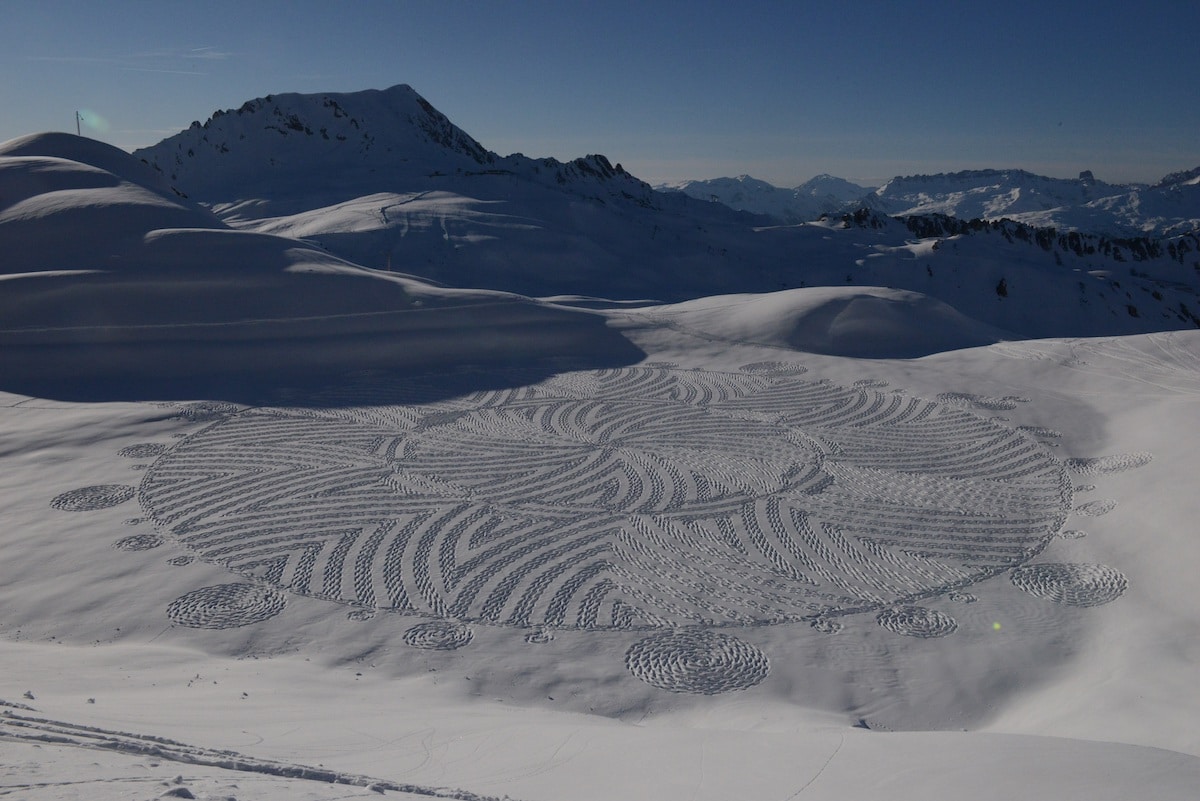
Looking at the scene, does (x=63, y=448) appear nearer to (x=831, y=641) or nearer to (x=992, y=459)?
(x=831, y=641)

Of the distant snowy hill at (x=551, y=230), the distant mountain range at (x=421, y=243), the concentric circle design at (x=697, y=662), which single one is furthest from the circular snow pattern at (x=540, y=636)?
the distant snowy hill at (x=551, y=230)

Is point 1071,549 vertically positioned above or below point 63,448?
below

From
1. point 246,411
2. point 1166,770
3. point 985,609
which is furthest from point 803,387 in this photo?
point 1166,770

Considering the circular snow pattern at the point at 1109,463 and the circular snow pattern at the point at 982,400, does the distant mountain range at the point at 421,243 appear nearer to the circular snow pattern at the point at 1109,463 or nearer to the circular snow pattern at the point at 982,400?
the circular snow pattern at the point at 982,400

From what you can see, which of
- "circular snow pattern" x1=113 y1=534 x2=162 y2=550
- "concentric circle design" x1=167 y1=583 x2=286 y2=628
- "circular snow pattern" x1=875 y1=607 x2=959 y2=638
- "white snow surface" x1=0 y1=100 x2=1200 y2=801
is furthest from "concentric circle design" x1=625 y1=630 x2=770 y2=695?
"circular snow pattern" x1=113 y1=534 x2=162 y2=550

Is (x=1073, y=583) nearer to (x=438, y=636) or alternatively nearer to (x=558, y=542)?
(x=558, y=542)

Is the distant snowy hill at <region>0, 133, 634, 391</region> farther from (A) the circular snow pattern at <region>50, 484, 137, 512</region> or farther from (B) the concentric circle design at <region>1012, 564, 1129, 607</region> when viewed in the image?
(B) the concentric circle design at <region>1012, 564, 1129, 607</region>

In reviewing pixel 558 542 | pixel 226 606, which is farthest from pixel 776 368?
pixel 226 606
